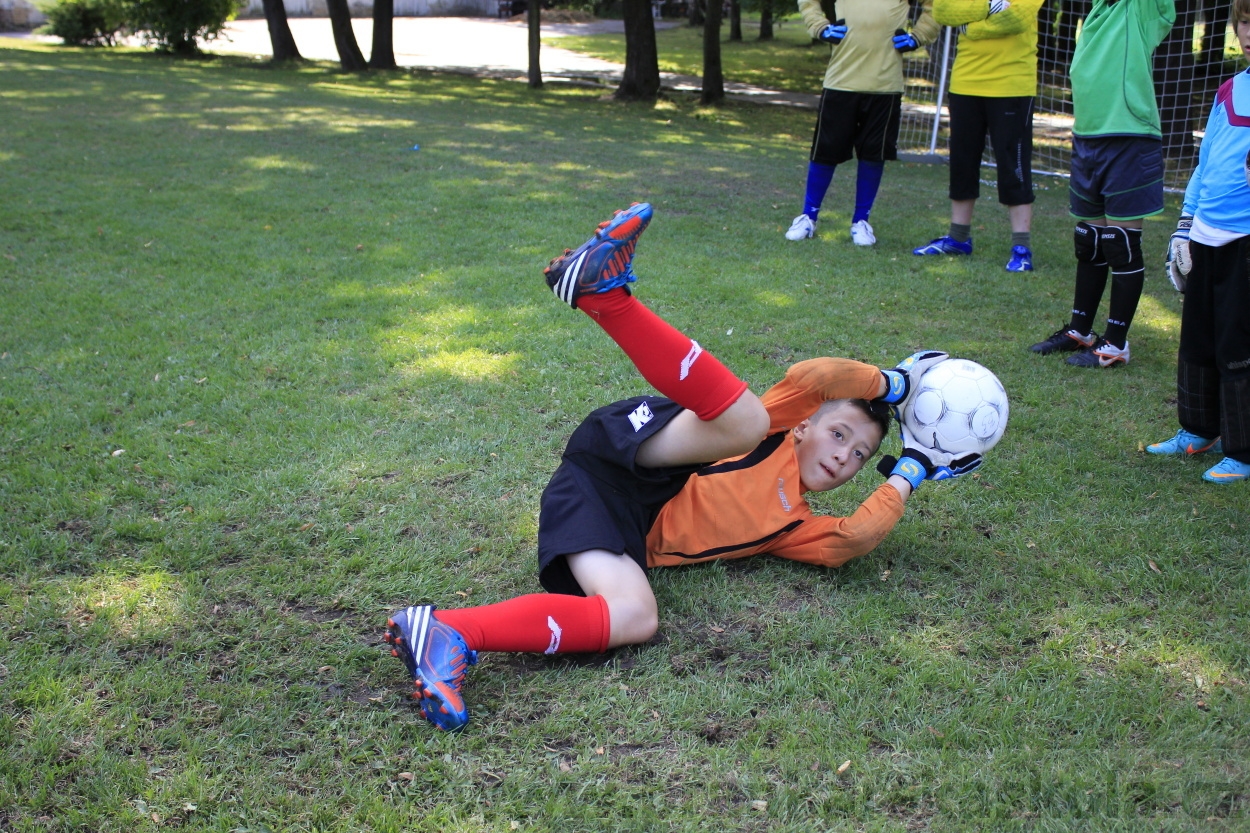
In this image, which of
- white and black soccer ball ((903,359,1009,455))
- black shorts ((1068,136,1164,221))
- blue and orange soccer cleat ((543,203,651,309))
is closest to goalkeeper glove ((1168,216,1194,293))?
black shorts ((1068,136,1164,221))

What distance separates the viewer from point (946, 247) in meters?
6.79

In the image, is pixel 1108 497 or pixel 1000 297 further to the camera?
pixel 1000 297

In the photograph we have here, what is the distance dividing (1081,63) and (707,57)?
12150 millimetres

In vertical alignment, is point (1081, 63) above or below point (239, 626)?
above

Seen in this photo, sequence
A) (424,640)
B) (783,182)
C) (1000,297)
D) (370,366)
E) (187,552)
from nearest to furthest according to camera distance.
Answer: (424,640), (187,552), (370,366), (1000,297), (783,182)

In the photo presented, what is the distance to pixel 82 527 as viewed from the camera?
3.07m

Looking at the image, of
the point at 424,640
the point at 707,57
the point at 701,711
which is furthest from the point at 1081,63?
the point at 707,57

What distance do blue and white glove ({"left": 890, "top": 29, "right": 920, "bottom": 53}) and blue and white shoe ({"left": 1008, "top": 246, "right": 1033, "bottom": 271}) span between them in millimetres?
1725

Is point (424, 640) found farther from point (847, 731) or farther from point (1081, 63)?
point (1081, 63)

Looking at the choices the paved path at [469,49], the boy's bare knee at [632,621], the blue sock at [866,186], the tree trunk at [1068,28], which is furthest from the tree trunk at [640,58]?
the boy's bare knee at [632,621]

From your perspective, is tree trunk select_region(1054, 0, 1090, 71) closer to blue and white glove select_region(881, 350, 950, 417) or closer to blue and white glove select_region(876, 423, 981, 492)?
blue and white glove select_region(881, 350, 950, 417)

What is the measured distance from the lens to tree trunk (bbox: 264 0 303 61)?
766 inches

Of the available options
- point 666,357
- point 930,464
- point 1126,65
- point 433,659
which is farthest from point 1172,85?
point 433,659

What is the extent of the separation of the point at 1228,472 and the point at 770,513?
6.57 feet
